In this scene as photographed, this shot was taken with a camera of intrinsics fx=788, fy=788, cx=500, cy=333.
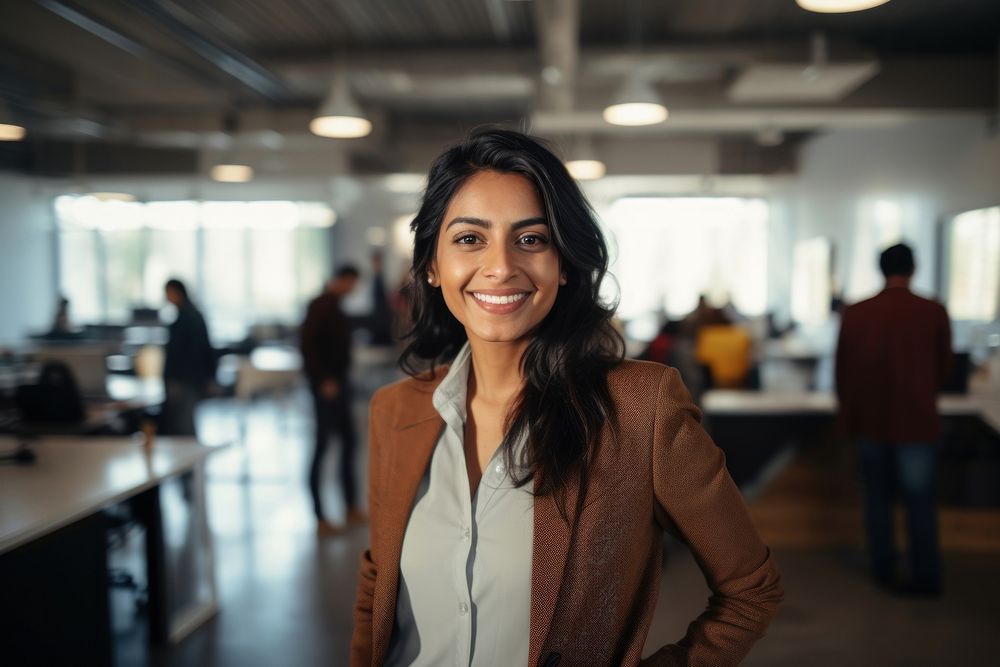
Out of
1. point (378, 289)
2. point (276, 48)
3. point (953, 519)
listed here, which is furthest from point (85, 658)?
point (378, 289)

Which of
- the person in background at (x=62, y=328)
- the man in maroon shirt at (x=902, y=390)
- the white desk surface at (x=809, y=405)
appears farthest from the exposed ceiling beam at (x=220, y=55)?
the man in maroon shirt at (x=902, y=390)

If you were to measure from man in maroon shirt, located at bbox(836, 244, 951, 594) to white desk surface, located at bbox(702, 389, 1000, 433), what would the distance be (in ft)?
Answer: 2.16

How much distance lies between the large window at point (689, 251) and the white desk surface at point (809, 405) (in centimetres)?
1011

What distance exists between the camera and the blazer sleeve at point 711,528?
1192 mm

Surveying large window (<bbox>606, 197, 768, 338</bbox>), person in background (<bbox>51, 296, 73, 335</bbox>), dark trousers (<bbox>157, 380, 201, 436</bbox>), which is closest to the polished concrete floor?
dark trousers (<bbox>157, 380, 201, 436</bbox>)

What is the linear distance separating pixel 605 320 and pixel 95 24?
6042 millimetres

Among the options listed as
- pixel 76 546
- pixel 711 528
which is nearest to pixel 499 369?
pixel 711 528

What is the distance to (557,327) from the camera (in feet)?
4.50

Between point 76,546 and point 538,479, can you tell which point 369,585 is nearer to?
point 538,479

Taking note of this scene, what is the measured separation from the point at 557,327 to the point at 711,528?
0.42 m

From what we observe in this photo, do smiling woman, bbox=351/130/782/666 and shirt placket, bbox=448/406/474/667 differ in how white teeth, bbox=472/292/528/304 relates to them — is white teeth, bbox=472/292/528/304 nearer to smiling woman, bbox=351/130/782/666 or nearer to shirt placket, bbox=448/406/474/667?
smiling woman, bbox=351/130/782/666

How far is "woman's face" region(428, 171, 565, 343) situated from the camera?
126 centimetres

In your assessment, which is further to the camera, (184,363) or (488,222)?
(184,363)

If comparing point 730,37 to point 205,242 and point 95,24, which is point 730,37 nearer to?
point 95,24
